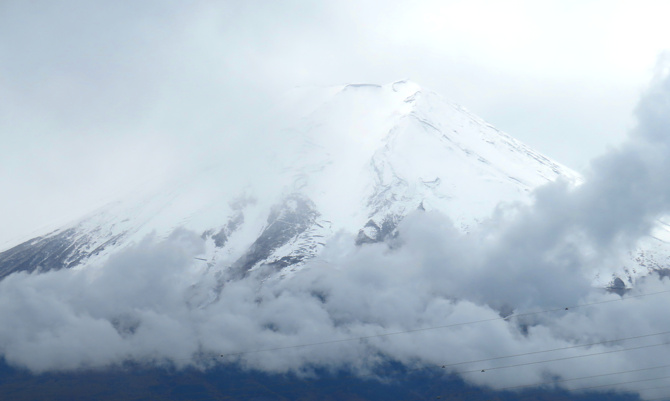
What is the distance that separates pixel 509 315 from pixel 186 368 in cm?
7497

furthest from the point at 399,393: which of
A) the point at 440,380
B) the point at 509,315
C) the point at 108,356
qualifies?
the point at 108,356

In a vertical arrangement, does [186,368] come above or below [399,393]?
above

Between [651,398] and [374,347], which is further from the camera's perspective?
[374,347]

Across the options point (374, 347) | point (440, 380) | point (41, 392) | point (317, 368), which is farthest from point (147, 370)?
point (440, 380)

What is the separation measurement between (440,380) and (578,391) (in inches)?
1175

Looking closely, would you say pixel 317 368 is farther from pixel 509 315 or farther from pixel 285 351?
pixel 509 315

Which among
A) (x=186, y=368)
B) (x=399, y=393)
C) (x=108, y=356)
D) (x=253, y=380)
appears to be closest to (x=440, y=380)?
(x=399, y=393)

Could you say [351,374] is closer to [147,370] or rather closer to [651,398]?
[147,370]

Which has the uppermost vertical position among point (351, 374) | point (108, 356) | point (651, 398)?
point (108, 356)

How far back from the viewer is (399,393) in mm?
183375

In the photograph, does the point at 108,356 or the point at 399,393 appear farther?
the point at 108,356

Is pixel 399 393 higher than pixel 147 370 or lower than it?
lower

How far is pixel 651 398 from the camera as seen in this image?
174m

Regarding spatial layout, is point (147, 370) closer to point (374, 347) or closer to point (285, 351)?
point (285, 351)
